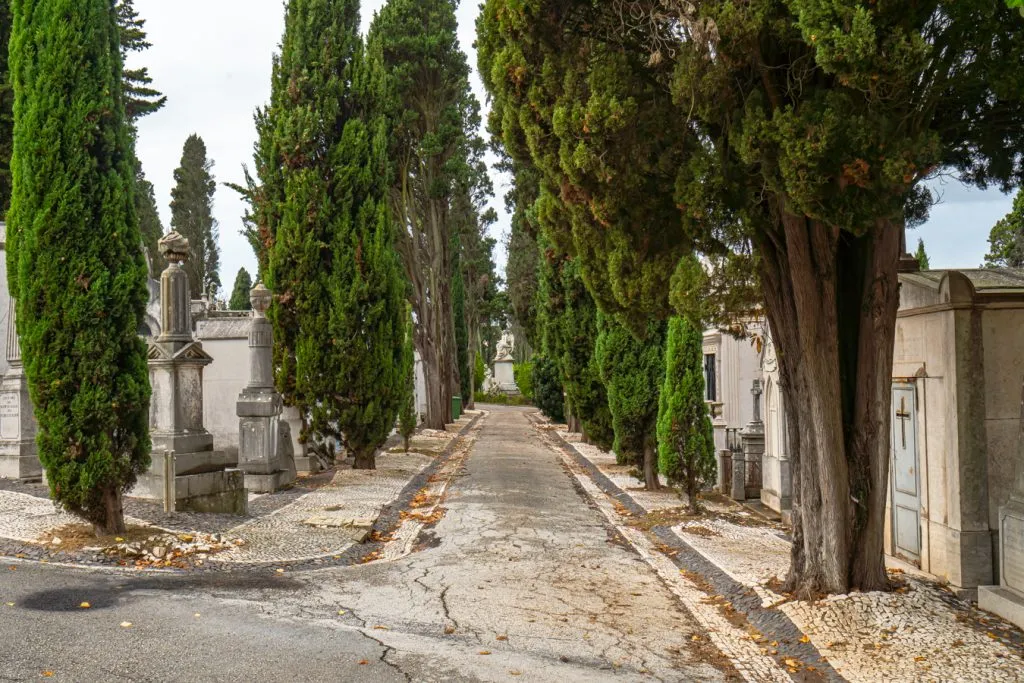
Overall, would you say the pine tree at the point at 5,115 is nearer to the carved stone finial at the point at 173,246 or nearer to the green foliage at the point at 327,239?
the green foliage at the point at 327,239

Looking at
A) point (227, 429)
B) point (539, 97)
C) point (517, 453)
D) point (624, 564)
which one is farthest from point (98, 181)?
point (517, 453)

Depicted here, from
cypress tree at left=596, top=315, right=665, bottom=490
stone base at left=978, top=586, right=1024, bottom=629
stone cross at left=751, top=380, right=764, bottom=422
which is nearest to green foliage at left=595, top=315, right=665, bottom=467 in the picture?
cypress tree at left=596, top=315, right=665, bottom=490

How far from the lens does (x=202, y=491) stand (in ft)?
32.5

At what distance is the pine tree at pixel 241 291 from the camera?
5547 centimetres

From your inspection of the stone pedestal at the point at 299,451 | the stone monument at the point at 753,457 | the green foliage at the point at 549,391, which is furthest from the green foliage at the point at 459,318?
the stone monument at the point at 753,457

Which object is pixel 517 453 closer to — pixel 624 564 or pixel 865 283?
pixel 624 564

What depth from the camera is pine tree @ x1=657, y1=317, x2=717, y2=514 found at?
429 inches

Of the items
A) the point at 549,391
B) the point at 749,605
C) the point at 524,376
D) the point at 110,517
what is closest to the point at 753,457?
the point at 749,605

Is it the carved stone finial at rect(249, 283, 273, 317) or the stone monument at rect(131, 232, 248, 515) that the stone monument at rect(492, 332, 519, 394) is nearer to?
the carved stone finial at rect(249, 283, 273, 317)

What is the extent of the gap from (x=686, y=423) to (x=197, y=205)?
161 ft

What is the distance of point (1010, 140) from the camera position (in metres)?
6.71

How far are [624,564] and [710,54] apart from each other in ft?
15.8

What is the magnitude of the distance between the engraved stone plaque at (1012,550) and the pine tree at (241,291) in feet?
173

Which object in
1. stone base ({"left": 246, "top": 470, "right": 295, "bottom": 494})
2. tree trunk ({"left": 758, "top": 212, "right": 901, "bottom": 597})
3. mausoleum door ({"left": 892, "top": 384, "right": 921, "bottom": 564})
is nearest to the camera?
tree trunk ({"left": 758, "top": 212, "right": 901, "bottom": 597})
